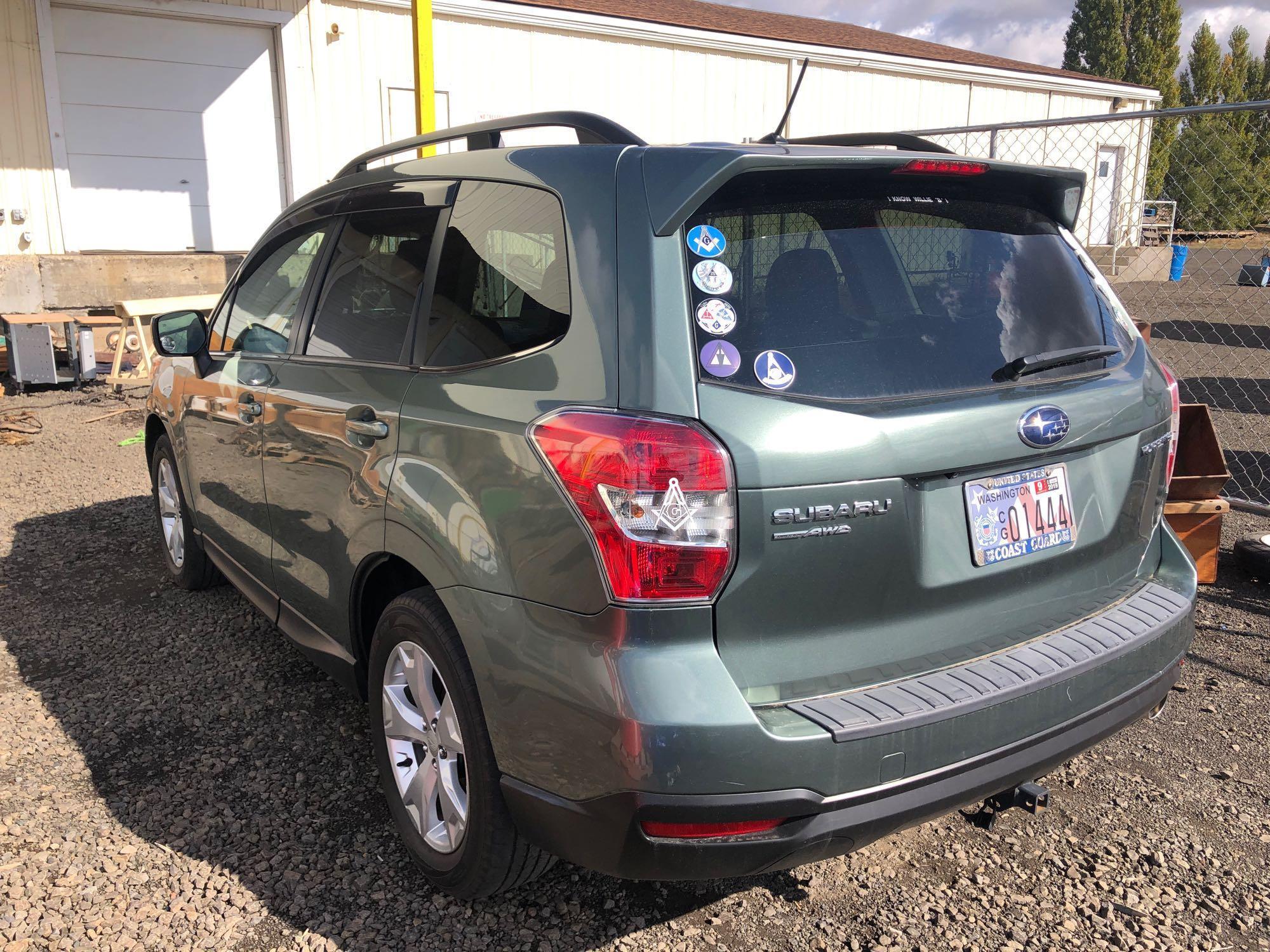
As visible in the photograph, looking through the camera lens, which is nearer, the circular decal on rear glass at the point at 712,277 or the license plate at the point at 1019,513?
the circular decal on rear glass at the point at 712,277

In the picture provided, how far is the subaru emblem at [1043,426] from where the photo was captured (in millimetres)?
2143

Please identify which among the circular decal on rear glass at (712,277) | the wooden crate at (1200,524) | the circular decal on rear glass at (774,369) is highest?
the circular decal on rear glass at (712,277)

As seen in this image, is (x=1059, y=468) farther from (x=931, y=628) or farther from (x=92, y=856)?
(x=92, y=856)

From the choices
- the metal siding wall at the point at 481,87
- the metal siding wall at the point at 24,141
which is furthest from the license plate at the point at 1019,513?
the metal siding wall at the point at 481,87

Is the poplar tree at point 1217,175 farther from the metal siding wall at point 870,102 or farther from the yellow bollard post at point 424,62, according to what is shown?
the yellow bollard post at point 424,62

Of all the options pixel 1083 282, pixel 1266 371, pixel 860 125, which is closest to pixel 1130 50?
pixel 860 125

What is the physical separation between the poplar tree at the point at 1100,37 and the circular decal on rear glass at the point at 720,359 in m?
57.4

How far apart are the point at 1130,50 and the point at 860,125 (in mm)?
41143

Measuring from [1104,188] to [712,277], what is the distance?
26826mm

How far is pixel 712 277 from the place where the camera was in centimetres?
197

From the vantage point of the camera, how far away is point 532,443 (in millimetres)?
1998

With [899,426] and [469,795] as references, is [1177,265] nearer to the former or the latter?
[899,426]

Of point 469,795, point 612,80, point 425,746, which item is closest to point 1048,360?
point 469,795

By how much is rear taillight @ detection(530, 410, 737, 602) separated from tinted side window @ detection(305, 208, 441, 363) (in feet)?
3.33
